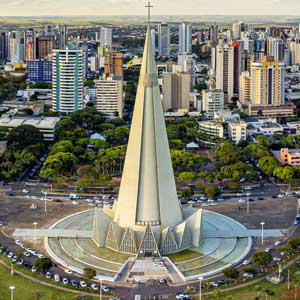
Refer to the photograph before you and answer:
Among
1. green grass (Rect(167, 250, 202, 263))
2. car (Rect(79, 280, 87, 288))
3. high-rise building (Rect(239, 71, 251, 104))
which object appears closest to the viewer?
car (Rect(79, 280, 87, 288))

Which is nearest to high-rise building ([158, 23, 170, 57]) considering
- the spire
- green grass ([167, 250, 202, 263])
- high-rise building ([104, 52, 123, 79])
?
high-rise building ([104, 52, 123, 79])

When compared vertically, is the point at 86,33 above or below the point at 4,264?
above

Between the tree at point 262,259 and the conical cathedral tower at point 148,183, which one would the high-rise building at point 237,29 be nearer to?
the conical cathedral tower at point 148,183

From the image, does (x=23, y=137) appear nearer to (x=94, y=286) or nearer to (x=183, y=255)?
(x=183, y=255)

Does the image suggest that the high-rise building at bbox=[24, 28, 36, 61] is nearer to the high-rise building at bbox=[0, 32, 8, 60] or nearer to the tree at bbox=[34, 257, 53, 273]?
the high-rise building at bbox=[0, 32, 8, 60]

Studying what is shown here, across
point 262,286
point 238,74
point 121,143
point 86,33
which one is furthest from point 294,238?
point 86,33

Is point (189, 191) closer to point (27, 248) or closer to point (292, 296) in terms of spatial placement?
point (27, 248)

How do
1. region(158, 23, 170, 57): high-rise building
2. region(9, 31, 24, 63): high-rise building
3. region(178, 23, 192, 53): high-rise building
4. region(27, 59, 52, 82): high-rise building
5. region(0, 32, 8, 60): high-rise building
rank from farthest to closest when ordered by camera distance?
region(178, 23, 192, 53): high-rise building
region(158, 23, 170, 57): high-rise building
region(0, 32, 8, 60): high-rise building
region(9, 31, 24, 63): high-rise building
region(27, 59, 52, 82): high-rise building

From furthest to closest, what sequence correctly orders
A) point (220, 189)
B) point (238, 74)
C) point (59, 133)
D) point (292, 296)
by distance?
1. point (238, 74)
2. point (59, 133)
3. point (220, 189)
4. point (292, 296)
